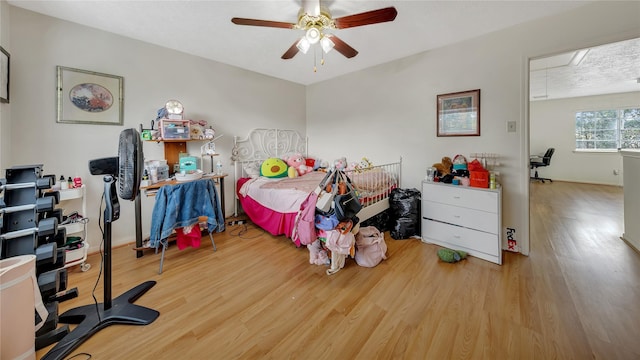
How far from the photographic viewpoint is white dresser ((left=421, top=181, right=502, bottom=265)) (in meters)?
2.24

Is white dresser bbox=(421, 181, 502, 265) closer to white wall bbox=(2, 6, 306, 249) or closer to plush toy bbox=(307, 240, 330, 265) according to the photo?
plush toy bbox=(307, 240, 330, 265)

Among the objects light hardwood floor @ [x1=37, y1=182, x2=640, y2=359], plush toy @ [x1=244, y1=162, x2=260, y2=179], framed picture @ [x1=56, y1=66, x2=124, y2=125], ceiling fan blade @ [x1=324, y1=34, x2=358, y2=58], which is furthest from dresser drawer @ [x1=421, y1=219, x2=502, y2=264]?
framed picture @ [x1=56, y1=66, x2=124, y2=125]

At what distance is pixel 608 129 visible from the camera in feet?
19.9

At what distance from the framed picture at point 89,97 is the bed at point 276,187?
1.46 meters

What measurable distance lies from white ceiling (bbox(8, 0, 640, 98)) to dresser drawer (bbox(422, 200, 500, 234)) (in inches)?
74.6

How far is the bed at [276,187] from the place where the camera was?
2625 millimetres

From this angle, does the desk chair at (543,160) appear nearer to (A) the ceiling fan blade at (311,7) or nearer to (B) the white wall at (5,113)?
(A) the ceiling fan blade at (311,7)

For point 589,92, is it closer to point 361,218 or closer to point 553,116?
point 553,116

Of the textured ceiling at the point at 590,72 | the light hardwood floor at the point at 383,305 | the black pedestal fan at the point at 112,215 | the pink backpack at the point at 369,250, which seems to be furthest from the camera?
the textured ceiling at the point at 590,72

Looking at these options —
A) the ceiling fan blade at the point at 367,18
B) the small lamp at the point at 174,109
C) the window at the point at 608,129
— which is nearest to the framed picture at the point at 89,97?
the small lamp at the point at 174,109

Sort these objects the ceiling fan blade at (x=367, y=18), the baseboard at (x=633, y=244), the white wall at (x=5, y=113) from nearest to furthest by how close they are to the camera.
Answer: the ceiling fan blade at (x=367, y=18), the white wall at (x=5, y=113), the baseboard at (x=633, y=244)

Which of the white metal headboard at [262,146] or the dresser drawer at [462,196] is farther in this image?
the white metal headboard at [262,146]

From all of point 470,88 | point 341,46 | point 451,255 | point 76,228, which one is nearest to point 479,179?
point 451,255

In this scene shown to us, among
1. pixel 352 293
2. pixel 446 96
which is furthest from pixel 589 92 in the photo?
pixel 352 293
